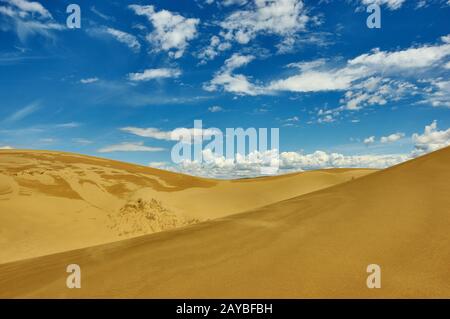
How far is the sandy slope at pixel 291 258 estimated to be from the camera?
9.24 feet

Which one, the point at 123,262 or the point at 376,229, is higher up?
the point at 376,229

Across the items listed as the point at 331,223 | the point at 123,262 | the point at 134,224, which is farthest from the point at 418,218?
the point at 134,224

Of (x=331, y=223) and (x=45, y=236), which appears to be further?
(x=45, y=236)

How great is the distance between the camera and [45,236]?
10914 mm

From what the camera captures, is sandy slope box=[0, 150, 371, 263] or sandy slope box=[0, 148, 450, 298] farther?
sandy slope box=[0, 150, 371, 263]

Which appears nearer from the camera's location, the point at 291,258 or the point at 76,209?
the point at 291,258

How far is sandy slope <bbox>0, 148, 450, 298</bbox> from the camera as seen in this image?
2.82 m

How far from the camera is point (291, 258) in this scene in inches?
133

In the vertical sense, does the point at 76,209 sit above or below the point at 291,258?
above

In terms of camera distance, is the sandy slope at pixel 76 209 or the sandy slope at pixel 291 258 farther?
the sandy slope at pixel 76 209
